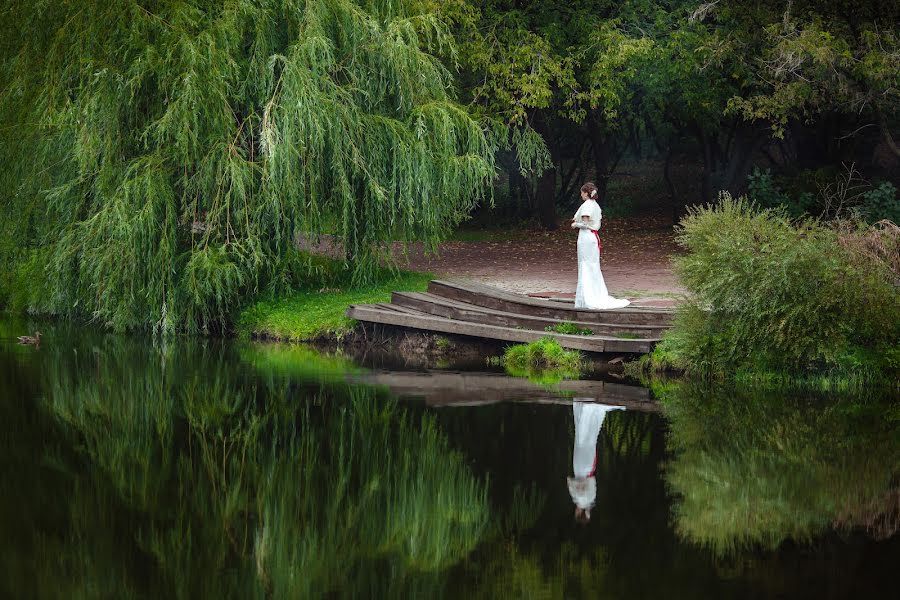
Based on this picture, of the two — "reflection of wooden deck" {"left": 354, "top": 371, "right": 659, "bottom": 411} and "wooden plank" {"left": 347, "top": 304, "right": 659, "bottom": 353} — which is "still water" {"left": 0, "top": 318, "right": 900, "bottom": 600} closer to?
"reflection of wooden deck" {"left": 354, "top": 371, "right": 659, "bottom": 411}

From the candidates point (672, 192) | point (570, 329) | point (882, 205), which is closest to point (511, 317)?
point (570, 329)

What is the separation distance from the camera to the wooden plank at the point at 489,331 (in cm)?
1479

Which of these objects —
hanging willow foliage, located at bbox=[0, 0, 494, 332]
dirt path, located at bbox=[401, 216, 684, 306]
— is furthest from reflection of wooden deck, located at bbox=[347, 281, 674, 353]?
dirt path, located at bbox=[401, 216, 684, 306]

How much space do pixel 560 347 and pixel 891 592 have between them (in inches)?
355

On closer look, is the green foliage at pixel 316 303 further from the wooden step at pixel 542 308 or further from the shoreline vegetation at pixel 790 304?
the shoreline vegetation at pixel 790 304

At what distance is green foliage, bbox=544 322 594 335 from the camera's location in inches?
619

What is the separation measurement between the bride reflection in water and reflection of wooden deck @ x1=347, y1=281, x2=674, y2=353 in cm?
294

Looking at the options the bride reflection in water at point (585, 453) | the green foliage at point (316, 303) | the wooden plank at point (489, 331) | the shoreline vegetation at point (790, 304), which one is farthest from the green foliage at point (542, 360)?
the green foliage at point (316, 303)

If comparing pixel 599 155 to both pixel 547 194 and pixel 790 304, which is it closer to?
pixel 547 194

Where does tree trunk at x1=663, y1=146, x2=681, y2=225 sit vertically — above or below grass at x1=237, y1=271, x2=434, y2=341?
above

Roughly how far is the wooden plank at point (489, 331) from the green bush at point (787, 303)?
3.39 feet

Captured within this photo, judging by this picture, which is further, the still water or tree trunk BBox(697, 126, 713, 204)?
tree trunk BBox(697, 126, 713, 204)

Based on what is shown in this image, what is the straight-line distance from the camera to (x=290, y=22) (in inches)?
727

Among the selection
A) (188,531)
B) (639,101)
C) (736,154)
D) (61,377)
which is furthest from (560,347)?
(639,101)
